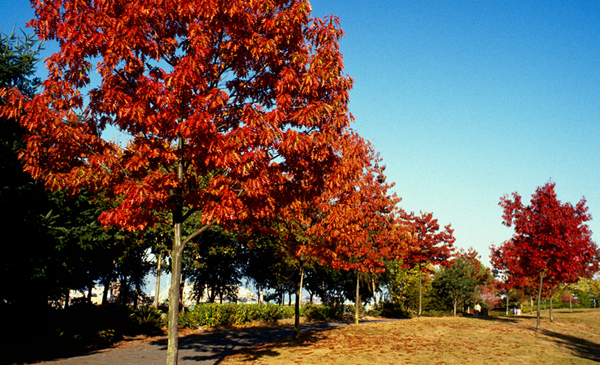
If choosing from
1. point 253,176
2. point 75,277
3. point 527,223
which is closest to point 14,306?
point 75,277

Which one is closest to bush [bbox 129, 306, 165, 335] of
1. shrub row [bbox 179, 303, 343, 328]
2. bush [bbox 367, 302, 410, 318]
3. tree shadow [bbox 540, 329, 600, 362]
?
shrub row [bbox 179, 303, 343, 328]

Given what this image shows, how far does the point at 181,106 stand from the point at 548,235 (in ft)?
64.9

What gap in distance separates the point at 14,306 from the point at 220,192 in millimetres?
11016

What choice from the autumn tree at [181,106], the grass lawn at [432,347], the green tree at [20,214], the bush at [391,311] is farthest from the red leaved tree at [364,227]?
the bush at [391,311]

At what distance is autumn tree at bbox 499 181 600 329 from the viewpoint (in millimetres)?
19250

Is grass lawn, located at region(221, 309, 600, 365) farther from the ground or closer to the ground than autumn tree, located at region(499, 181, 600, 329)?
closer to the ground

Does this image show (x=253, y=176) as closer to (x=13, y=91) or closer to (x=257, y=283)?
(x=13, y=91)

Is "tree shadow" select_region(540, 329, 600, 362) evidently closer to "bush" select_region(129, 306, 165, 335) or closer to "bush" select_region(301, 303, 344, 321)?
"bush" select_region(301, 303, 344, 321)

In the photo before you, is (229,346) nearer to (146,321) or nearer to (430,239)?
(146,321)

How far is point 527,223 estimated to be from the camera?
20391 millimetres

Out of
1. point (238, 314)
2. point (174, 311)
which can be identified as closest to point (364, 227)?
point (238, 314)

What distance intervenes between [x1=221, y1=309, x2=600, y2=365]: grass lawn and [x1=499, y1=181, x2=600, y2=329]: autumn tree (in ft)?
10.4

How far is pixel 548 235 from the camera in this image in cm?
1975

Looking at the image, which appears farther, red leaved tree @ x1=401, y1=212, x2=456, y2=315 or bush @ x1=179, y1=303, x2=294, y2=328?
red leaved tree @ x1=401, y1=212, x2=456, y2=315
